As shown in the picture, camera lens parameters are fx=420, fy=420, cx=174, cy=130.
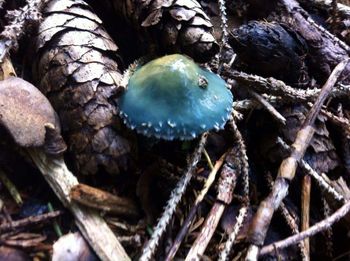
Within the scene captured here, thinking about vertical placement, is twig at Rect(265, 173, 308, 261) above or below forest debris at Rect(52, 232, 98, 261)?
below

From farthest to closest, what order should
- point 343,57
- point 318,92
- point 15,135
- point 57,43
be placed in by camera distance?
point 343,57
point 318,92
point 57,43
point 15,135

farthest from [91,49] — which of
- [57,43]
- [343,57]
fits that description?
[343,57]

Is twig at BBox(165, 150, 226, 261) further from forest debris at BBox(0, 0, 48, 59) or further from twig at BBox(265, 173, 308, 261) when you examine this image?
forest debris at BBox(0, 0, 48, 59)

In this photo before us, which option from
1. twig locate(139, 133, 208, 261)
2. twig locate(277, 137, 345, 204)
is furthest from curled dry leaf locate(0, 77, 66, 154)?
twig locate(277, 137, 345, 204)

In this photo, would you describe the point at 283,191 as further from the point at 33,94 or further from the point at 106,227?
the point at 33,94

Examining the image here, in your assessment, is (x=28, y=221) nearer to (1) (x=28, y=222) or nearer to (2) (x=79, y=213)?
(1) (x=28, y=222)

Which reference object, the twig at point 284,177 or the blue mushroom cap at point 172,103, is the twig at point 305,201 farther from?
the blue mushroom cap at point 172,103

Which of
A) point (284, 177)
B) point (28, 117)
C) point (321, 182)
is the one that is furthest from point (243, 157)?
point (28, 117)
